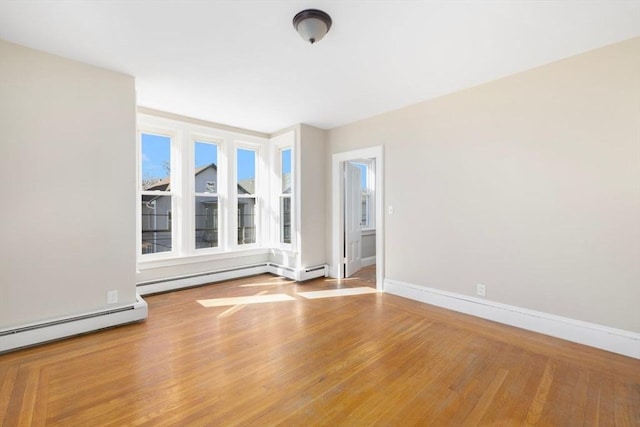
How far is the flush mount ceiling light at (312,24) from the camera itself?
1.98 metres

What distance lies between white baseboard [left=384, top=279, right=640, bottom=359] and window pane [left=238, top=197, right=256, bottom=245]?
114 inches

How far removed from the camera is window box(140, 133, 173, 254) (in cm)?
395

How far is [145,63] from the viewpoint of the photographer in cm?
270

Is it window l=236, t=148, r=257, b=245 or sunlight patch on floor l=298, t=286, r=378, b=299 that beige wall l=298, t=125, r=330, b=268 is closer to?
sunlight patch on floor l=298, t=286, r=378, b=299

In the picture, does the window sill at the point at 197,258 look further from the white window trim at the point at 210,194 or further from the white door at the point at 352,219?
the white door at the point at 352,219

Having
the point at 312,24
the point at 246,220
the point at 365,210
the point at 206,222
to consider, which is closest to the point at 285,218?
the point at 246,220

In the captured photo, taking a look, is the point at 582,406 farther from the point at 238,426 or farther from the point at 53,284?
the point at 53,284

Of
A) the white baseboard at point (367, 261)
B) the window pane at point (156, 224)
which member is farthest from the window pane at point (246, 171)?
the white baseboard at point (367, 261)

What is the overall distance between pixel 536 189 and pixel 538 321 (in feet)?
4.32

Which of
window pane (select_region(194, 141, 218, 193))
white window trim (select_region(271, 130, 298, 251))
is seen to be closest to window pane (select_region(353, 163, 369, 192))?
white window trim (select_region(271, 130, 298, 251))

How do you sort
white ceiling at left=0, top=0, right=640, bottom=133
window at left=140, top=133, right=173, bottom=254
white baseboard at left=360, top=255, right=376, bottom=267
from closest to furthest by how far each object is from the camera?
white ceiling at left=0, top=0, right=640, bottom=133 < window at left=140, top=133, right=173, bottom=254 < white baseboard at left=360, top=255, right=376, bottom=267

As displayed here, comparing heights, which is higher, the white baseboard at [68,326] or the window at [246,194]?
the window at [246,194]

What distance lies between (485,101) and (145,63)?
11.8 ft

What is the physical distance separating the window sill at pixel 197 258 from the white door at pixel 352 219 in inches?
59.6
